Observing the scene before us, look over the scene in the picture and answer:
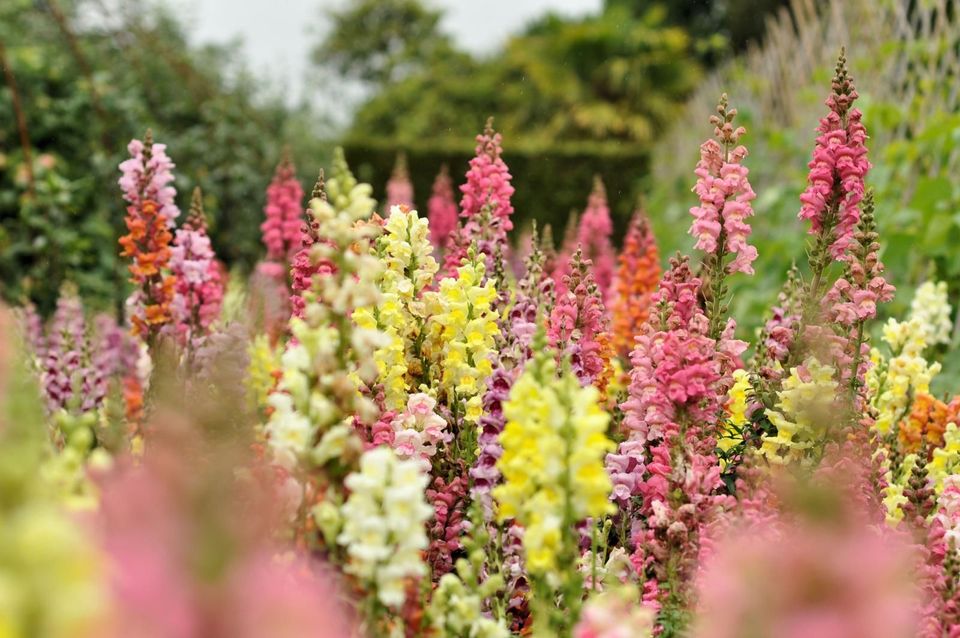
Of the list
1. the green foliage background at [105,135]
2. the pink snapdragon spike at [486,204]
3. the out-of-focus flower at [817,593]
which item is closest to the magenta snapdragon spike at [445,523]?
the pink snapdragon spike at [486,204]

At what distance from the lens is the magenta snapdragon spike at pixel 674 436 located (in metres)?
2.17

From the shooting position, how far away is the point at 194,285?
3.68 meters

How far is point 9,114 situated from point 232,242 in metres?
2.24

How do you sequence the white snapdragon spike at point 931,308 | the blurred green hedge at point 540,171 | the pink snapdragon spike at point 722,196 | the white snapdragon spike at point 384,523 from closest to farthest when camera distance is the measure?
the white snapdragon spike at point 384,523 < the pink snapdragon spike at point 722,196 < the white snapdragon spike at point 931,308 < the blurred green hedge at point 540,171

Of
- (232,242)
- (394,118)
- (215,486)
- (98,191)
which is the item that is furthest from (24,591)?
(394,118)

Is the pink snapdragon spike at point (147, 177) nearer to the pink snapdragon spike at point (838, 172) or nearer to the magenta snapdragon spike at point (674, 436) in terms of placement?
the magenta snapdragon spike at point (674, 436)

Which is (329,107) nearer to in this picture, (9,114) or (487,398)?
(9,114)

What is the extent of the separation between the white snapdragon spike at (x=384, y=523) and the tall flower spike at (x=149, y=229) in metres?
2.07

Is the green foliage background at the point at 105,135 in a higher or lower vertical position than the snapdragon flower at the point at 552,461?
higher

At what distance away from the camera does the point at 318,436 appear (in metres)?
1.69

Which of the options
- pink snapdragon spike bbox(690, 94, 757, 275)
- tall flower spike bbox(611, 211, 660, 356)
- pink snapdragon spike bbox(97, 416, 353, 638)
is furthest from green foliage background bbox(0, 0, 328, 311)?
pink snapdragon spike bbox(97, 416, 353, 638)

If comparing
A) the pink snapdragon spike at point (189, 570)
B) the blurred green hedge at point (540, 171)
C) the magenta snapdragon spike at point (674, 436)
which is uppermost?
the blurred green hedge at point (540, 171)

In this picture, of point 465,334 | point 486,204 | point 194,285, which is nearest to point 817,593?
point 465,334

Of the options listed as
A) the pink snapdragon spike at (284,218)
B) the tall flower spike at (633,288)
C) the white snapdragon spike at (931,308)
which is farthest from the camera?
the pink snapdragon spike at (284,218)
